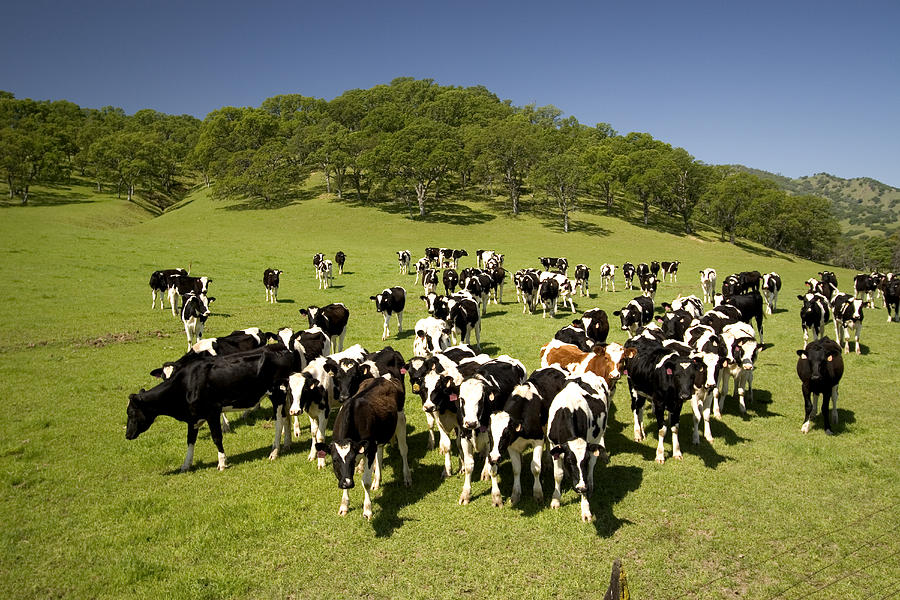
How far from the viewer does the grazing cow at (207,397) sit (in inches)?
405

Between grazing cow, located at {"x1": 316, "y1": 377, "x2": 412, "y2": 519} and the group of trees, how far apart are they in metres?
58.7

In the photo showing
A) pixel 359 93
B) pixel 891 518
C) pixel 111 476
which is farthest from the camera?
pixel 359 93

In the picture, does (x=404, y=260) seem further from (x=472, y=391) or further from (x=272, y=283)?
(x=472, y=391)

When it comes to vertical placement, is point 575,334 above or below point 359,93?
below

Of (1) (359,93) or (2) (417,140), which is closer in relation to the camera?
(2) (417,140)

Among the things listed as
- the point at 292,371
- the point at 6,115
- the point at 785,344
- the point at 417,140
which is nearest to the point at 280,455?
the point at 292,371

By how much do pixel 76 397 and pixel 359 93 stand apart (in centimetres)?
11231

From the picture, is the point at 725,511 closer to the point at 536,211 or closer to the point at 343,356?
the point at 343,356

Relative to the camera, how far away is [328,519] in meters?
8.21

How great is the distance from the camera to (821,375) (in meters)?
11.4

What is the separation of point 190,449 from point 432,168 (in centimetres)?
6198

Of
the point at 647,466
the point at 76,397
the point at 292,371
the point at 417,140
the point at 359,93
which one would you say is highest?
the point at 359,93

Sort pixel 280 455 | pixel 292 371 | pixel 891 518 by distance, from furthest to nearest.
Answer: pixel 292 371 → pixel 280 455 → pixel 891 518

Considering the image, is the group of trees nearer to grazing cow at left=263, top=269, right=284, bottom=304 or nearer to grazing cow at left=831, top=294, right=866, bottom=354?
grazing cow at left=263, top=269, right=284, bottom=304
